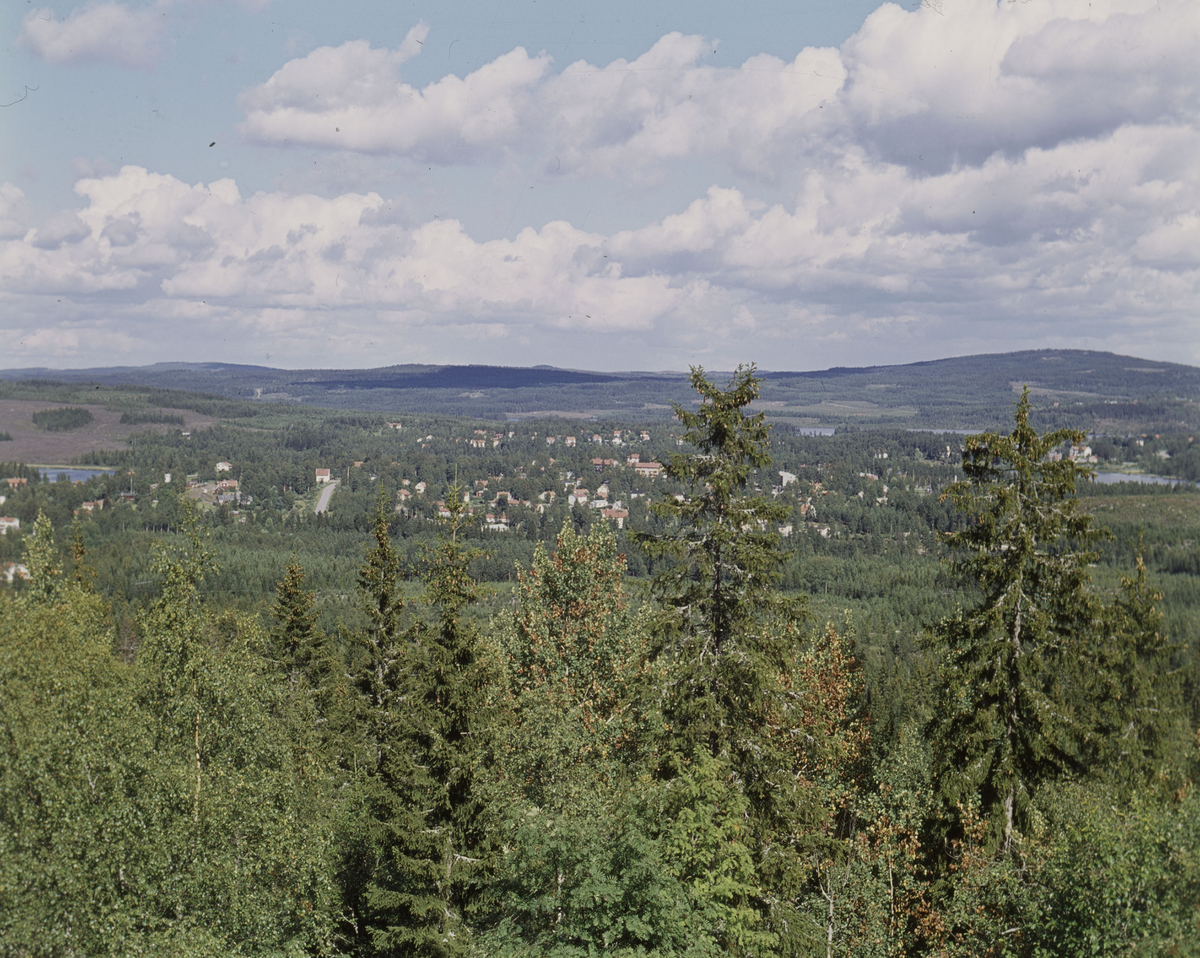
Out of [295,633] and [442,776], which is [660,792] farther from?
[295,633]

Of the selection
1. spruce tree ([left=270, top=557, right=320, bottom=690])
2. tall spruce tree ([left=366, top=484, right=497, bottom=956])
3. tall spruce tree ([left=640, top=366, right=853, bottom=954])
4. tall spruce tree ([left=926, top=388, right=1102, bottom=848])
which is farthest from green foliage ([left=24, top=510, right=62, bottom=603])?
tall spruce tree ([left=926, top=388, right=1102, bottom=848])

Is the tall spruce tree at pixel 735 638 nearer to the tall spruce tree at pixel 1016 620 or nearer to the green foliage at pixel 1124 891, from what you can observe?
the tall spruce tree at pixel 1016 620

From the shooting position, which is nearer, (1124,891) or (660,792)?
(1124,891)

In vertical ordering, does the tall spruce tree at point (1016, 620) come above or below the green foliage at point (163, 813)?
above

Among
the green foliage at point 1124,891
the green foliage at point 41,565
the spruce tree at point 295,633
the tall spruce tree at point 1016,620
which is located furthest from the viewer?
the green foliage at point 41,565

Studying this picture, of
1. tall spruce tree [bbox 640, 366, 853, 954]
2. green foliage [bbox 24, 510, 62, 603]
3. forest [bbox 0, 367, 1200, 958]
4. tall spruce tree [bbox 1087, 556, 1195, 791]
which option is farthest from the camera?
green foliage [bbox 24, 510, 62, 603]

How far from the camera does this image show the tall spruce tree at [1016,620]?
2028 cm

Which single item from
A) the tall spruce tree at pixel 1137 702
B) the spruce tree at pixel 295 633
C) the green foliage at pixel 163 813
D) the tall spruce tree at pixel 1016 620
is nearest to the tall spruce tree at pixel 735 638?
the tall spruce tree at pixel 1016 620

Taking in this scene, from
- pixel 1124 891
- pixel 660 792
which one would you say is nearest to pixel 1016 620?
pixel 1124 891

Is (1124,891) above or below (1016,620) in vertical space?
below

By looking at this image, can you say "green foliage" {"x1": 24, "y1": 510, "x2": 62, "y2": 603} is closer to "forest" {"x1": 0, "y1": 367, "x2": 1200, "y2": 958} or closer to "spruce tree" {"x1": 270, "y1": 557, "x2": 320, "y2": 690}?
"spruce tree" {"x1": 270, "y1": 557, "x2": 320, "y2": 690}

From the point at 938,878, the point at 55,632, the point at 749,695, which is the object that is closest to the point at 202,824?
the point at 749,695

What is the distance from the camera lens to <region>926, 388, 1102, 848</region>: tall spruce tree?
20281 millimetres

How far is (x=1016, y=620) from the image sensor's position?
2072cm
